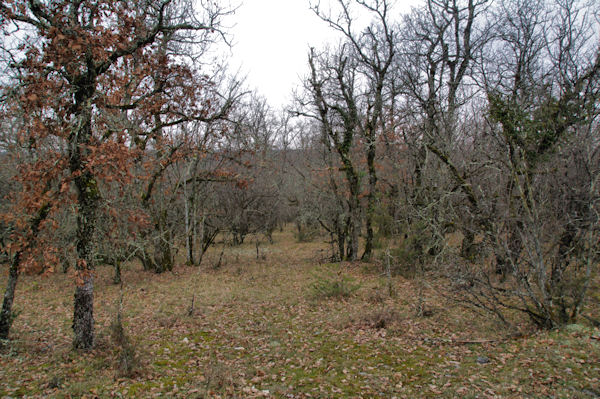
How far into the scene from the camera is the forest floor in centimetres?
459

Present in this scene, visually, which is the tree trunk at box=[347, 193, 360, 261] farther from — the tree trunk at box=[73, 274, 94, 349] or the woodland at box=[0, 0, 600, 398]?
the tree trunk at box=[73, 274, 94, 349]

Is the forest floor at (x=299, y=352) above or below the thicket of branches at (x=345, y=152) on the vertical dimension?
below

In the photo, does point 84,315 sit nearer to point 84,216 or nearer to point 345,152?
point 84,216

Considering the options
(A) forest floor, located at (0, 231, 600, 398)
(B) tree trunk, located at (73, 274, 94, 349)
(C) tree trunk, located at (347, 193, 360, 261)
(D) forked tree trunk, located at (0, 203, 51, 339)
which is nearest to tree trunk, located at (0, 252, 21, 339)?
(D) forked tree trunk, located at (0, 203, 51, 339)

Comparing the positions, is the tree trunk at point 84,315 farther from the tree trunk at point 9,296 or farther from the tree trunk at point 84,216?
the tree trunk at point 9,296

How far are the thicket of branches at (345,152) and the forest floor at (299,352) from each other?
67cm

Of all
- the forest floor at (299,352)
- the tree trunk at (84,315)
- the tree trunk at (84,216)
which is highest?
the tree trunk at (84,216)

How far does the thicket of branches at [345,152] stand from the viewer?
203 inches

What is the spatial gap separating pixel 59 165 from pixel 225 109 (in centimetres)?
687

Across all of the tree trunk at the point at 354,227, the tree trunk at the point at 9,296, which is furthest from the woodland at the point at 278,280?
the tree trunk at the point at 354,227

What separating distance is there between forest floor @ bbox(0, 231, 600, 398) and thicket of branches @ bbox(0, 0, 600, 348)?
2.19 feet

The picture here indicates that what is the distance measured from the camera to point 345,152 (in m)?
15.2

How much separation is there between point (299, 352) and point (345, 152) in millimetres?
10299

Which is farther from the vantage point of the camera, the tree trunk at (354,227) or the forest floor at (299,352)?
the tree trunk at (354,227)
